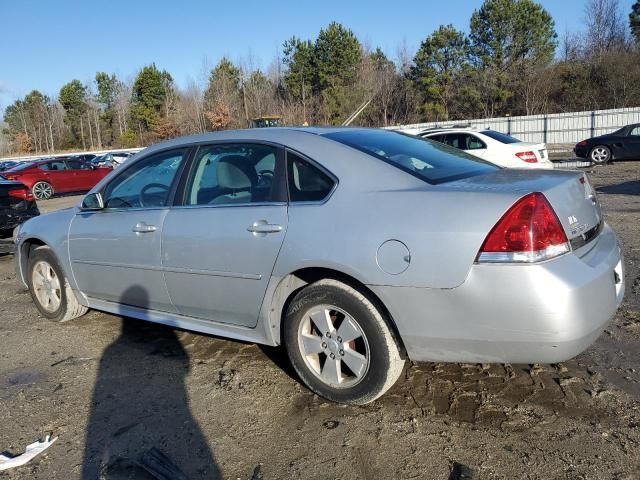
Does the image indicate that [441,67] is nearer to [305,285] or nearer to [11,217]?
[11,217]

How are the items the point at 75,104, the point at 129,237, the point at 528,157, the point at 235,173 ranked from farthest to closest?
1. the point at 75,104
2. the point at 528,157
3. the point at 129,237
4. the point at 235,173

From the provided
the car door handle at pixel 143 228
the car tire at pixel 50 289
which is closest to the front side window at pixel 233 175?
the car door handle at pixel 143 228

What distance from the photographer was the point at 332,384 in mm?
3027

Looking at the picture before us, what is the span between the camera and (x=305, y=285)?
311cm

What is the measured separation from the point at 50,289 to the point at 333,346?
10.0 ft

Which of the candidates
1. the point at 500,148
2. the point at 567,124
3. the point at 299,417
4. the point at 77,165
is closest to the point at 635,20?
the point at 567,124

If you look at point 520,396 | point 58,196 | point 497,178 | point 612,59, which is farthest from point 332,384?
point 612,59

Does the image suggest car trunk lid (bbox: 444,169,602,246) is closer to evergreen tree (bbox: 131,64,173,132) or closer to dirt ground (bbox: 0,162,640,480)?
dirt ground (bbox: 0,162,640,480)

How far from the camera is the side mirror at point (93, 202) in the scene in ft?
13.5

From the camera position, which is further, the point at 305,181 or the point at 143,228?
the point at 143,228

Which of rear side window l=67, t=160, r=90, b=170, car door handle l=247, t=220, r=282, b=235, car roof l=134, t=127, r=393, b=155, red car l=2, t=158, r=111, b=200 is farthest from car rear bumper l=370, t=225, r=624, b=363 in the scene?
rear side window l=67, t=160, r=90, b=170

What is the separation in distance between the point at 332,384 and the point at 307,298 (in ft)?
1.66

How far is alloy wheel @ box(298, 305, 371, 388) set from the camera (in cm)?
290

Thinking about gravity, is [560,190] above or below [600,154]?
above
